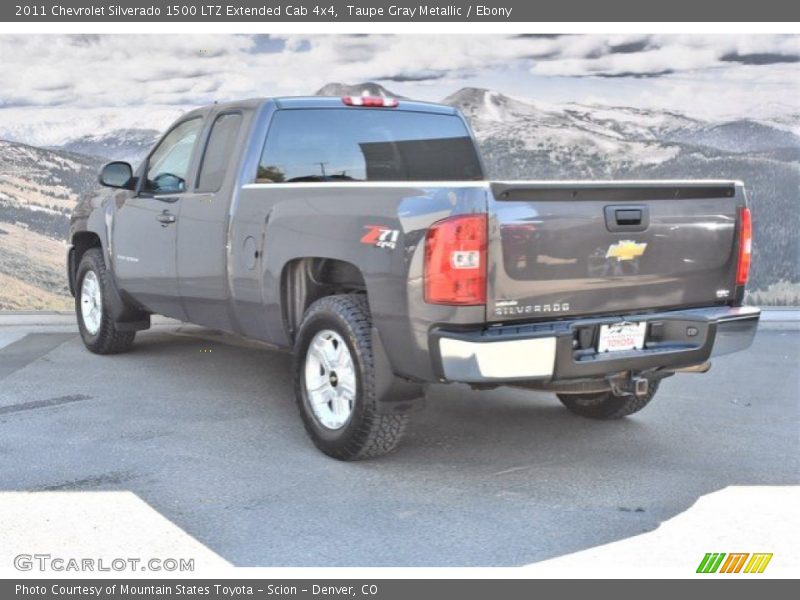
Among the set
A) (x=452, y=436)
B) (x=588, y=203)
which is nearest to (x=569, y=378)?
(x=588, y=203)

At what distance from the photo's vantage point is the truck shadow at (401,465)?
13.5 ft

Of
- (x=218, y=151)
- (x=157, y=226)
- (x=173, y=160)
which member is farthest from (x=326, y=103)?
(x=157, y=226)

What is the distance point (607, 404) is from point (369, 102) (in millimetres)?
2462

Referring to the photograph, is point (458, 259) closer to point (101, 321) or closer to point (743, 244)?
point (743, 244)

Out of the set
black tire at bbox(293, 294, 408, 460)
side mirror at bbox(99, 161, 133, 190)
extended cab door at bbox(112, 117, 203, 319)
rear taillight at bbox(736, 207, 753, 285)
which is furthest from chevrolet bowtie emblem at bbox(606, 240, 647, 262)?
side mirror at bbox(99, 161, 133, 190)

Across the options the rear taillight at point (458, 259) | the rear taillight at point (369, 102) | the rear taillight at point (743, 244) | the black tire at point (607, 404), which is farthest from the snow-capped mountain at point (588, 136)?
the rear taillight at point (458, 259)

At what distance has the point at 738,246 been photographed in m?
5.10

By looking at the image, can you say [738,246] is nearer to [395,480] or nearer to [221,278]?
[395,480]

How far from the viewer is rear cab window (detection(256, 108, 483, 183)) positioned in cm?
588

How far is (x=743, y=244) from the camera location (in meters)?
5.11

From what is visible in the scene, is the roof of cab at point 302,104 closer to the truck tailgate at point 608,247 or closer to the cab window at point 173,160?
the cab window at point 173,160

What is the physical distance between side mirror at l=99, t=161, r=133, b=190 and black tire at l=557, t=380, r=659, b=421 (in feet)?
11.4

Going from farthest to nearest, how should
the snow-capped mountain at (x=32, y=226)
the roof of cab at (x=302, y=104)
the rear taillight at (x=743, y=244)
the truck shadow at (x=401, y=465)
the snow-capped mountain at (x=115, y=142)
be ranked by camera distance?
the snow-capped mountain at (x=115, y=142) → the snow-capped mountain at (x=32, y=226) → the roof of cab at (x=302, y=104) → the rear taillight at (x=743, y=244) → the truck shadow at (x=401, y=465)

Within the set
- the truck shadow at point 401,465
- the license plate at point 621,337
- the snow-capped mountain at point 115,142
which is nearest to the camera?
the truck shadow at point 401,465
